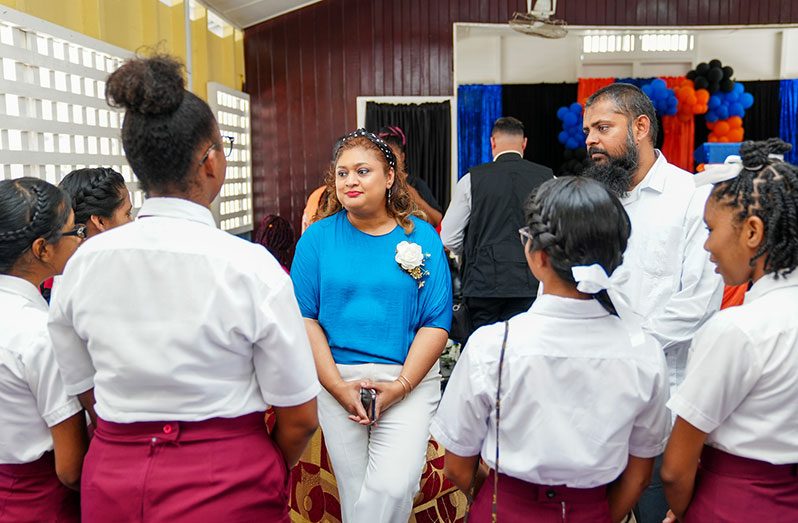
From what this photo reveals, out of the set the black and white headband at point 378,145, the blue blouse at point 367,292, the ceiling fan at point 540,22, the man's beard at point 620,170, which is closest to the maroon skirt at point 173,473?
the blue blouse at point 367,292

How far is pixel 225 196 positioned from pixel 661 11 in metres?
4.71

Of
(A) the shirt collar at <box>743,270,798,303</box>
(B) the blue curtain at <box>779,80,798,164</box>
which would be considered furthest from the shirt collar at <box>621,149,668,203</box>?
(B) the blue curtain at <box>779,80,798,164</box>

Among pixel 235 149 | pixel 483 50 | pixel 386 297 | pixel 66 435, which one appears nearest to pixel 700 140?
pixel 483 50

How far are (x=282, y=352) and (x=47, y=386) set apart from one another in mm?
519

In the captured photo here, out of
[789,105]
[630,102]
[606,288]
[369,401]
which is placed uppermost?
[789,105]

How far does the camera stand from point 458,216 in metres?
3.62

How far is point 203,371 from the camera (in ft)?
4.31

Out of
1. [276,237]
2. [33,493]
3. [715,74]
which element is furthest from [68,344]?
[715,74]

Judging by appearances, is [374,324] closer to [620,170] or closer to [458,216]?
[620,170]

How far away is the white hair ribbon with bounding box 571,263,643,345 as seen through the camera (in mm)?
1311

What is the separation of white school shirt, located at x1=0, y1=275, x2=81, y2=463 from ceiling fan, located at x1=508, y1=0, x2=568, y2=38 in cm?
489

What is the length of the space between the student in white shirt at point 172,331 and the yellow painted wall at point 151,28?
854 millimetres

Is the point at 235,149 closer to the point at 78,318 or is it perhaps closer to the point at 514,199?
the point at 514,199

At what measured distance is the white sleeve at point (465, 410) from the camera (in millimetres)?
1415
